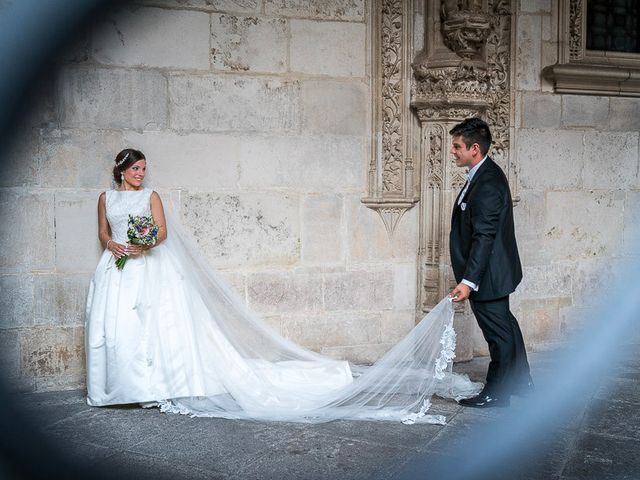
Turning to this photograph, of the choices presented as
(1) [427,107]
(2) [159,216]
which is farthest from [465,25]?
(2) [159,216]

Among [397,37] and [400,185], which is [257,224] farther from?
[397,37]

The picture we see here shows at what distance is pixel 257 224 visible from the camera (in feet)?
21.4

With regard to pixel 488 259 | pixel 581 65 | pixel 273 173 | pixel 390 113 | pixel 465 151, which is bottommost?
pixel 488 259

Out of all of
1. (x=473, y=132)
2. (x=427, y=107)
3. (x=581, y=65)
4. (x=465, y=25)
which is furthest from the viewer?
(x=581, y=65)

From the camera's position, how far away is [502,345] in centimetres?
535

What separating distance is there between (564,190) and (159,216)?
3.70 m

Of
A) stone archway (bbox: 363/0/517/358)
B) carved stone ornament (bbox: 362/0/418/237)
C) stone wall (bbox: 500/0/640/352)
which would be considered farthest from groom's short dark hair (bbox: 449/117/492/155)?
stone wall (bbox: 500/0/640/352)

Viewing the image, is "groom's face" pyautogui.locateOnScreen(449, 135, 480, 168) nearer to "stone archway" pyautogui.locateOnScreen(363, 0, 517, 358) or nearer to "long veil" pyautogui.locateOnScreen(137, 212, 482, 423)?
"long veil" pyautogui.locateOnScreen(137, 212, 482, 423)

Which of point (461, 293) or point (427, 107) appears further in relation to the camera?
point (427, 107)

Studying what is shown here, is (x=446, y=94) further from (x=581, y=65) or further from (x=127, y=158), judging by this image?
(x=127, y=158)

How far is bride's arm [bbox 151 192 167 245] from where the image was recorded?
580 centimetres

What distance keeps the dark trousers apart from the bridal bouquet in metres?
2.22

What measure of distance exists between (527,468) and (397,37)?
3758mm

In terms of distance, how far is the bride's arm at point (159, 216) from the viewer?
5.80 metres
